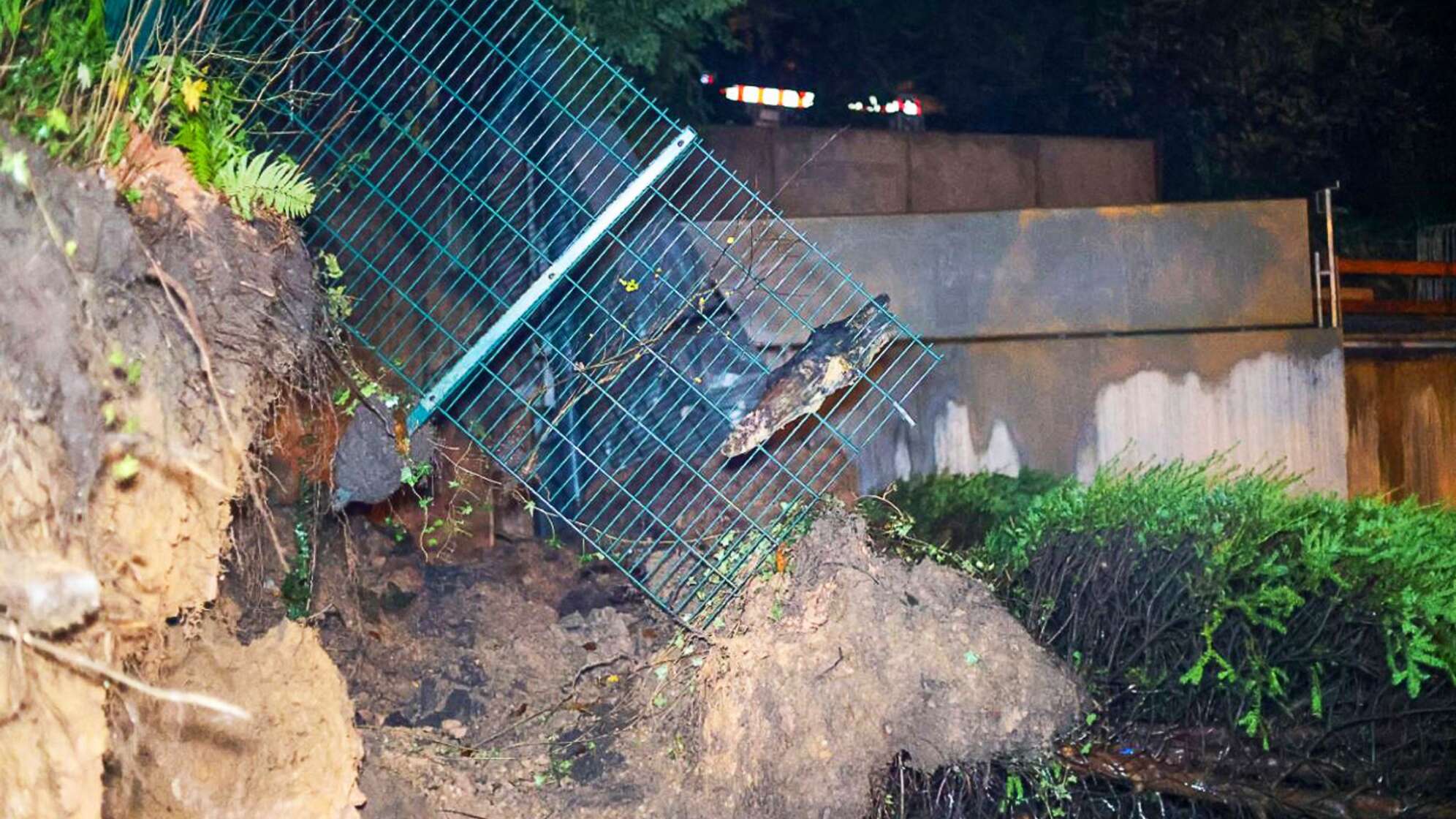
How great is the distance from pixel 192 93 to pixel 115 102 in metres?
0.43

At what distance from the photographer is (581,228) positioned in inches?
217

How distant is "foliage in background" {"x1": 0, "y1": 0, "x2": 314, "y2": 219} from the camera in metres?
3.40

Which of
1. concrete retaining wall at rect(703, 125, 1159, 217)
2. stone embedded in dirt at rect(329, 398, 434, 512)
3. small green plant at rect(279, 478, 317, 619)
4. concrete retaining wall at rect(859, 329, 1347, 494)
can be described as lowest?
small green plant at rect(279, 478, 317, 619)

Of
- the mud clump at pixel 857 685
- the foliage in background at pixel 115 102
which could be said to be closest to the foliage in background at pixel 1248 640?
the mud clump at pixel 857 685

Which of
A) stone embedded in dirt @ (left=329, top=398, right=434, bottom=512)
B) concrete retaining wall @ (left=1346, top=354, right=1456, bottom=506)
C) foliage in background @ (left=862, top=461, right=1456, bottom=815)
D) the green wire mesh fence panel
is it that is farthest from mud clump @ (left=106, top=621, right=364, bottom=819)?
concrete retaining wall @ (left=1346, top=354, right=1456, bottom=506)

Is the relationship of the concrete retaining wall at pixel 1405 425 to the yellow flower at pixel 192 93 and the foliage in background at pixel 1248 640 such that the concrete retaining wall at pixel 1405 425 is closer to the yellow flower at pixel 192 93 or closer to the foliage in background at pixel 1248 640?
the foliage in background at pixel 1248 640

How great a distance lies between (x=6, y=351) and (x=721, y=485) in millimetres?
3129

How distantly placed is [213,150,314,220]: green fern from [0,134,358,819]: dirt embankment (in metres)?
0.11

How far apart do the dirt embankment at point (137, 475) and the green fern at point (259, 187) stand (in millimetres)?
111

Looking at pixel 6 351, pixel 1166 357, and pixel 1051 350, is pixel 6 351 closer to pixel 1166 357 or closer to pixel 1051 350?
pixel 1051 350

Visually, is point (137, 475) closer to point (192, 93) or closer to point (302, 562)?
point (192, 93)

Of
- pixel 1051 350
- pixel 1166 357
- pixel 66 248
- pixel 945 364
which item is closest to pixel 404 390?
pixel 66 248

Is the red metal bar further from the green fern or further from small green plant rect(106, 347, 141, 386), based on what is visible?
small green plant rect(106, 347, 141, 386)

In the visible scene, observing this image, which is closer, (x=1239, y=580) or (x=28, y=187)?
(x=28, y=187)
